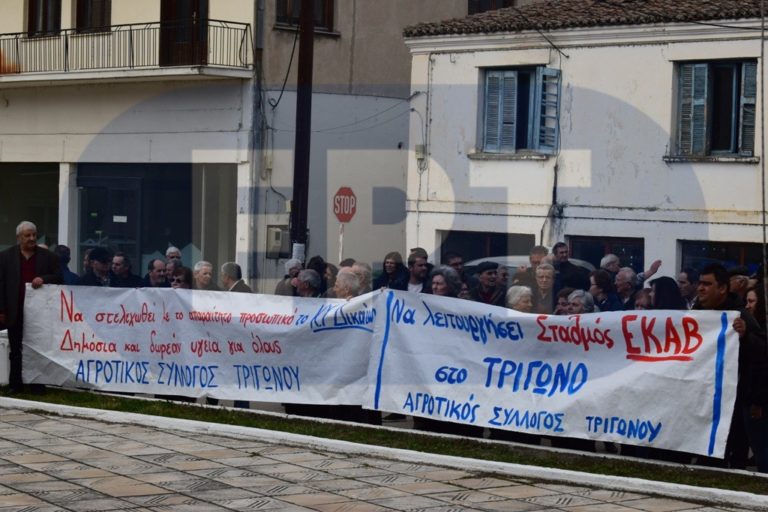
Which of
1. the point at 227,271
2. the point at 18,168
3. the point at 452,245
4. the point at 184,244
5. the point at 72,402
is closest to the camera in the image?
the point at 72,402

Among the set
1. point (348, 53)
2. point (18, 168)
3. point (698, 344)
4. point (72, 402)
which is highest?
point (348, 53)

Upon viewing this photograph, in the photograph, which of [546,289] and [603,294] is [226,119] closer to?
[546,289]

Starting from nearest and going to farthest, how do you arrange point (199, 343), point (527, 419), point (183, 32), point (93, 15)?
point (527, 419)
point (199, 343)
point (183, 32)
point (93, 15)

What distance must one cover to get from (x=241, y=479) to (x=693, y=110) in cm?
1517

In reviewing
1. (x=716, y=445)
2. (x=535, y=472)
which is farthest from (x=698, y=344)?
(x=535, y=472)

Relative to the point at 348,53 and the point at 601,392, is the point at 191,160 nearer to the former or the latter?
the point at 348,53

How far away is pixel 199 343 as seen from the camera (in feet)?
46.1

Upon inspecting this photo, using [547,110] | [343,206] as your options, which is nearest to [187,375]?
[343,206]

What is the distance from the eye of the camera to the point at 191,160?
1086 inches

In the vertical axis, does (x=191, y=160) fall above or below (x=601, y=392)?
above

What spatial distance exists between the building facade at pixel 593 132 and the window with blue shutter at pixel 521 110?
2cm

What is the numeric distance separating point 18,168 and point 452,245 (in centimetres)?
1107

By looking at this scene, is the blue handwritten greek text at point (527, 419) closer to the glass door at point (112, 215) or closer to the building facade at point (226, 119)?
the building facade at point (226, 119)

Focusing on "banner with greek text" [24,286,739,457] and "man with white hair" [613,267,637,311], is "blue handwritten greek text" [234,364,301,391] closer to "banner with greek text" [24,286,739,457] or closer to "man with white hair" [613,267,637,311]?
"banner with greek text" [24,286,739,457]
